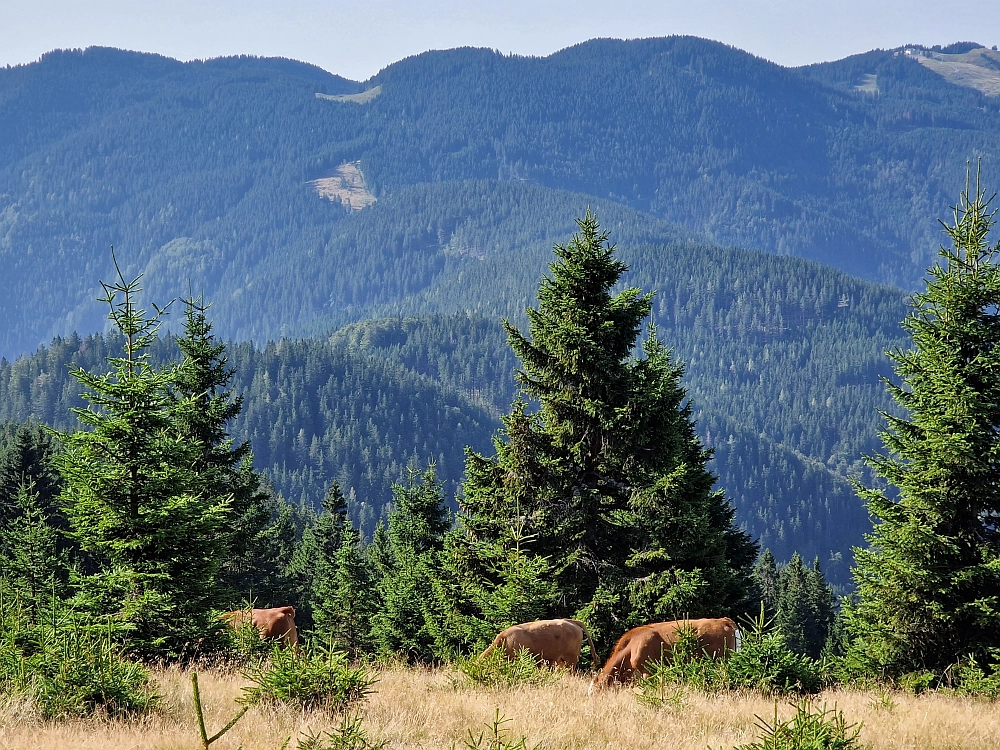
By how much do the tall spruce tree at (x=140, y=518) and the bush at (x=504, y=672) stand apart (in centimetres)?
540

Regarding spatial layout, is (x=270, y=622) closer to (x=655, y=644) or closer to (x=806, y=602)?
→ (x=655, y=644)

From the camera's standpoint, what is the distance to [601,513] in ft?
63.7

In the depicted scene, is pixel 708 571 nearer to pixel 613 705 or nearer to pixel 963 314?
pixel 963 314

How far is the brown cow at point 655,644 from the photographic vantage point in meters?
13.8

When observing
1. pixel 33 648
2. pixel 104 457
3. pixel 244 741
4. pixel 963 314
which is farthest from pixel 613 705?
pixel 963 314

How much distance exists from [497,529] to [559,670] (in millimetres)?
7495

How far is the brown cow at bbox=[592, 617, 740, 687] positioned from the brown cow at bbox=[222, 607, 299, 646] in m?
7.32

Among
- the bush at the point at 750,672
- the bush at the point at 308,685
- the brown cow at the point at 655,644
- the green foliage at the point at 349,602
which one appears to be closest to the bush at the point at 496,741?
the bush at the point at 308,685

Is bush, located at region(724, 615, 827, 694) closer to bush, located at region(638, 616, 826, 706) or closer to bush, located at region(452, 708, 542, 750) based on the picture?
bush, located at region(638, 616, 826, 706)

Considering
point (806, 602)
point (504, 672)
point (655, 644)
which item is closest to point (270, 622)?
point (504, 672)

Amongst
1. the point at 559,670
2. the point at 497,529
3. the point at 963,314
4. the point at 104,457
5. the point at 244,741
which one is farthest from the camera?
the point at 497,529

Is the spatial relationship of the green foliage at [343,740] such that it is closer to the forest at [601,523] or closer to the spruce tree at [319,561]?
the forest at [601,523]

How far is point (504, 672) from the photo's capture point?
12.3 metres

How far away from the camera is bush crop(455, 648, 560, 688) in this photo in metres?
12.0
